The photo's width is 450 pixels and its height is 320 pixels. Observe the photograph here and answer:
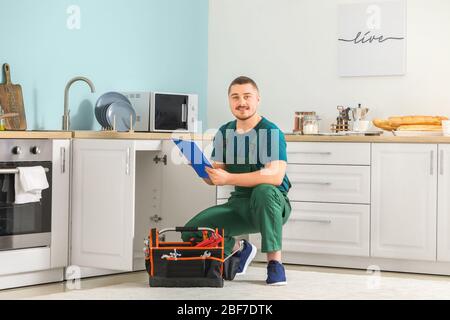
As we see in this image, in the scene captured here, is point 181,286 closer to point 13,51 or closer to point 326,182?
point 326,182

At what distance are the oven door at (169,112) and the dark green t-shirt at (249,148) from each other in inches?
36.1

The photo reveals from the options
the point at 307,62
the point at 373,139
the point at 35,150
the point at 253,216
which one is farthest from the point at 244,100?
the point at 307,62

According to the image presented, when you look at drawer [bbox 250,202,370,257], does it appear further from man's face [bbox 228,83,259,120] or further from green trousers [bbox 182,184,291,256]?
man's face [bbox 228,83,259,120]

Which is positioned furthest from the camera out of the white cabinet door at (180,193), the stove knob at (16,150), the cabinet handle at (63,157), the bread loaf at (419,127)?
the bread loaf at (419,127)

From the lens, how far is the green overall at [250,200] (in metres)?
3.97

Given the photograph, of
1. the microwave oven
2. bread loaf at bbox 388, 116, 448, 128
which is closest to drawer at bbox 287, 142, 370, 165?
bread loaf at bbox 388, 116, 448, 128

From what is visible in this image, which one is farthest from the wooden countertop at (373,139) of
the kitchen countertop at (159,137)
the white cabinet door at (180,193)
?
the white cabinet door at (180,193)

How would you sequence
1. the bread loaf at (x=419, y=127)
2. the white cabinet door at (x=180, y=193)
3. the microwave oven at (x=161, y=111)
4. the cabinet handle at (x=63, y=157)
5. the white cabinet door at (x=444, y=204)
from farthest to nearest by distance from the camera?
the microwave oven at (x=161, y=111) → the bread loaf at (x=419, y=127) → the white cabinet door at (x=180, y=193) → the white cabinet door at (x=444, y=204) → the cabinet handle at (x=63, y=157)

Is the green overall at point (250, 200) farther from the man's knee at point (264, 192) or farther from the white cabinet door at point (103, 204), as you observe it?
the white cabinet door at point (103, 204)

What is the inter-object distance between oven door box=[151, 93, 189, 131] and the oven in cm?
105

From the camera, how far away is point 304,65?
18.4ft

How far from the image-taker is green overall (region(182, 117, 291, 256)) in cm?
397

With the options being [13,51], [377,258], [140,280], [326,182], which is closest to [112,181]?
[140,280]

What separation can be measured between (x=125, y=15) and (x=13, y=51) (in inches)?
40.4
